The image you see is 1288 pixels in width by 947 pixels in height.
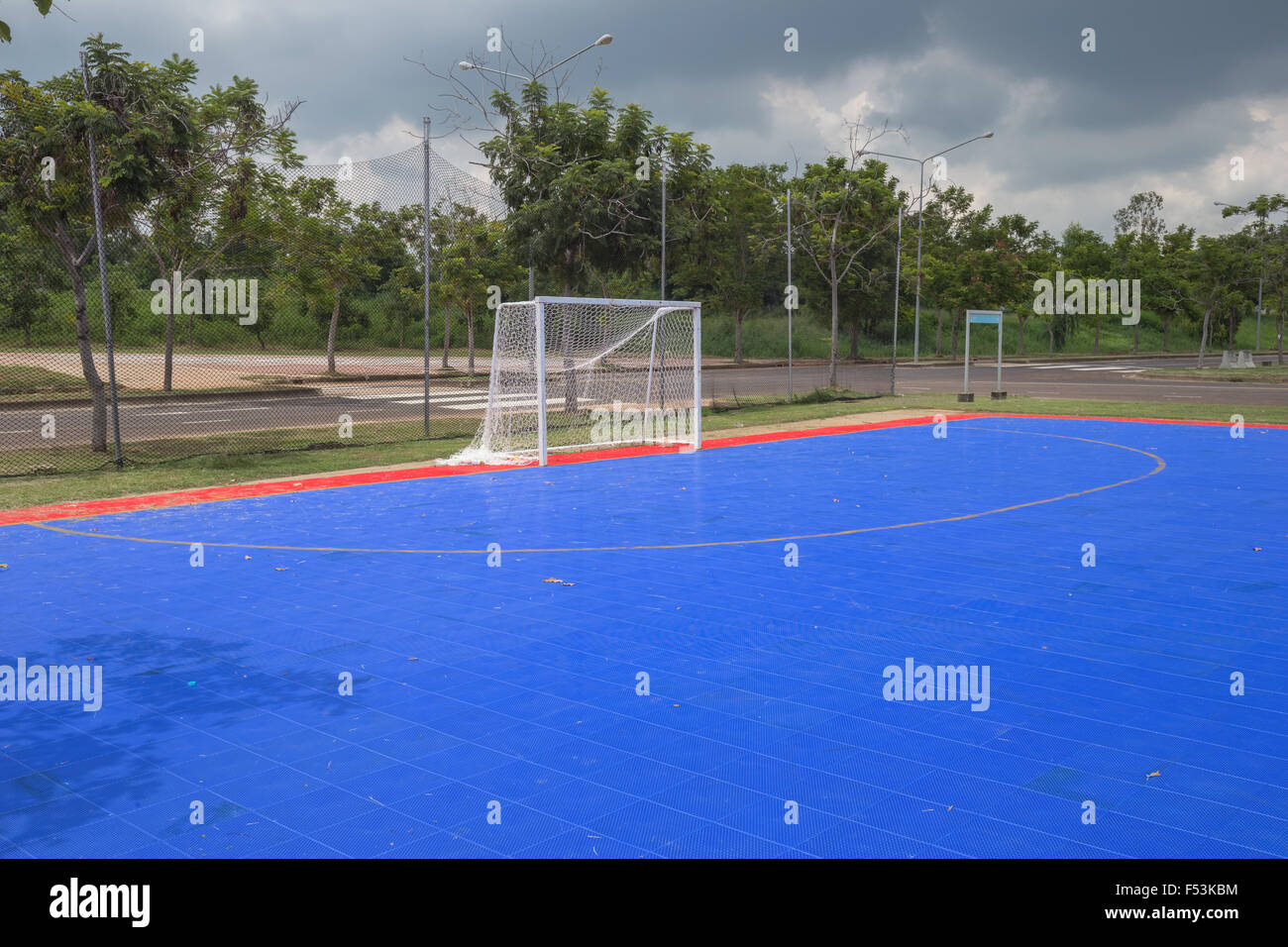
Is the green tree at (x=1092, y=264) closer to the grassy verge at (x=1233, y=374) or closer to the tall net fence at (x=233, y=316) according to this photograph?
the grassy verge at (x=1233, y=374)

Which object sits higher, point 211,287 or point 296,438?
point 211,287

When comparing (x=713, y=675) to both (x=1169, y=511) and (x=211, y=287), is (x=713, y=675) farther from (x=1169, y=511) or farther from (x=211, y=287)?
(x=211, y=287)

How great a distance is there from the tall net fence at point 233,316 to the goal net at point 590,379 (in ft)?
4.69

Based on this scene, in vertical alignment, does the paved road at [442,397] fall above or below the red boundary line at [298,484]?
above

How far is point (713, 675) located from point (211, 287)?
719 inches

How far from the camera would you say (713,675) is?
6051 millimetres

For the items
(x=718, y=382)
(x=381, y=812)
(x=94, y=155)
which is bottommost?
(x=381, y=812)

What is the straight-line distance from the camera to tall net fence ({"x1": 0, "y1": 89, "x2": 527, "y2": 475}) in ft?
52.3

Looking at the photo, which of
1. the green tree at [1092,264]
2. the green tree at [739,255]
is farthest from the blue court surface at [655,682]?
the green tree at [1092,264]

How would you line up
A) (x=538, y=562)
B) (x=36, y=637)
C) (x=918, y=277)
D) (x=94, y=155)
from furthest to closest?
(x=918, y=277), (x=94, y=155), (x=538, y=562), (x=36, y=637)

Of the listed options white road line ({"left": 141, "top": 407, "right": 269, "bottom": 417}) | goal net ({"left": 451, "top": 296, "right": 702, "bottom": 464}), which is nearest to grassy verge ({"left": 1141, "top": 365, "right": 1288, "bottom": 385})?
goal net ({"left": 451, "top": 296, "right": 702, "bottom": 464})

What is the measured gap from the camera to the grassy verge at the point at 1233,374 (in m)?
36.1

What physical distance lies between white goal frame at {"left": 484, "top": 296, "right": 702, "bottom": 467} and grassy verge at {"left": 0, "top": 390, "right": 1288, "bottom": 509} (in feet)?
4.70
